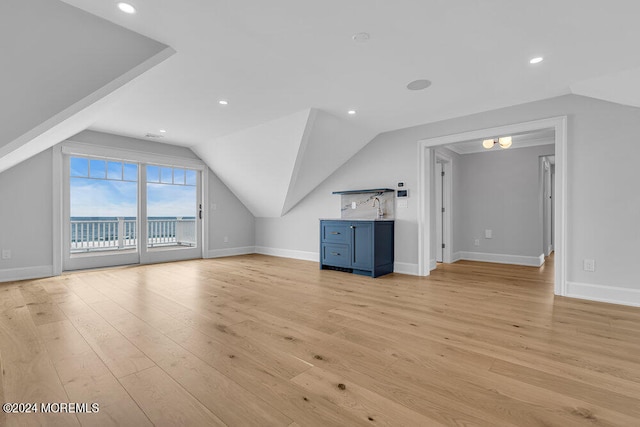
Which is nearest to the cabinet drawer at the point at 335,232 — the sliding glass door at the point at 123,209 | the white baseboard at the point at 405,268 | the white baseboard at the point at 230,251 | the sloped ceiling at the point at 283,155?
the white baseboard at the point at 405,268

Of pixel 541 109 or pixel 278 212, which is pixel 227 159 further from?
pixel 541 109

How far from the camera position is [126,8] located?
193 cm

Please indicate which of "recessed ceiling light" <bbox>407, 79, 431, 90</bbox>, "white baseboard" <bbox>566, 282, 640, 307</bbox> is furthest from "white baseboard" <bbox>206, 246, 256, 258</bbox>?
"white baseboard" <bbox>566, 282, 640, 307</bbox>

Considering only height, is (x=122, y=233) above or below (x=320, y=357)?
above

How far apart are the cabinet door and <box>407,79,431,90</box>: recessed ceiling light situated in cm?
190

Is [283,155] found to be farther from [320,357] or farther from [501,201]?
[501,201]

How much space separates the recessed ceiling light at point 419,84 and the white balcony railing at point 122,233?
5.08 m

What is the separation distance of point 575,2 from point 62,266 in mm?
6558

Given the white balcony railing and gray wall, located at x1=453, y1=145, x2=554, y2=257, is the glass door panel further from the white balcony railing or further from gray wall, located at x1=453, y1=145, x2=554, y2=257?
gray wall, located at x1=453, y1=145, x2=554, y2=257

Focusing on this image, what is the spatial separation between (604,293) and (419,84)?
2.94 m

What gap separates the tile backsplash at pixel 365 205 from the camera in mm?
4777

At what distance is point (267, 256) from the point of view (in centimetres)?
650

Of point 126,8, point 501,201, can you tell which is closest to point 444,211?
point 501,201

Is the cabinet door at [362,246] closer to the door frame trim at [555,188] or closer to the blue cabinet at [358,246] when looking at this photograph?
the blue cabinet at [358,246]
